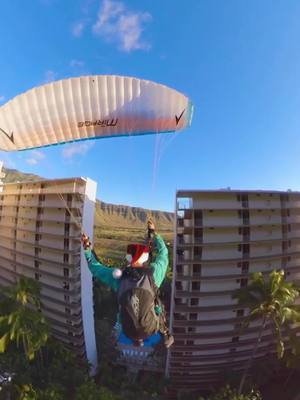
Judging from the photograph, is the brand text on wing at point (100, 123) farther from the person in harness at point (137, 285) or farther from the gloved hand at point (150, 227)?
the person in harness at point (137, 285)

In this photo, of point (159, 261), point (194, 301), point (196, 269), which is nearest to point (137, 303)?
point (159, 261)

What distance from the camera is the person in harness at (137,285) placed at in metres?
8.73

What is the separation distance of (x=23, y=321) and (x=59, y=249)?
9.68 metres

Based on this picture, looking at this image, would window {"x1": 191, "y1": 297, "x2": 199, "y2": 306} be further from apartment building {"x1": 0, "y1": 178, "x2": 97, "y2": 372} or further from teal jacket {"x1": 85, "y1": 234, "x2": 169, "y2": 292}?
teal jacket {"x1": 85, "y1": 234, "x2": 169, "y2": 292}

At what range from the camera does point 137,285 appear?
8820 mm

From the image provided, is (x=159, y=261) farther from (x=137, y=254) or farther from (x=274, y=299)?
(x=274, y=299)

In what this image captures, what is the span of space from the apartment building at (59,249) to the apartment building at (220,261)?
A: 32.1 feet

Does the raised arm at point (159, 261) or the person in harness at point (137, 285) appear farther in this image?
the raised arm at point (159, 261)

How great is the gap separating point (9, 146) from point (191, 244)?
22014 mm

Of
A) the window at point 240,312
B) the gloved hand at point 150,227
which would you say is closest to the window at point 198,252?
the window at point 240,312

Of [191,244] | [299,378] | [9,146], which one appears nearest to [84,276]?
[191,244]

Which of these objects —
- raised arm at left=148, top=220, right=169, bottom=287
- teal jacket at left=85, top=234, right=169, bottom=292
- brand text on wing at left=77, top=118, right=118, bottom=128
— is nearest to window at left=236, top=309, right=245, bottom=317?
brand text on wing at left=77, top=118, right=118, bottom=128

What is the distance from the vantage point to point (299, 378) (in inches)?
1591

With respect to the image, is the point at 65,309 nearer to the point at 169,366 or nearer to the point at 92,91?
the point at 169,366
